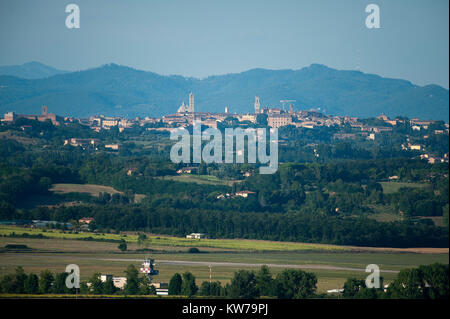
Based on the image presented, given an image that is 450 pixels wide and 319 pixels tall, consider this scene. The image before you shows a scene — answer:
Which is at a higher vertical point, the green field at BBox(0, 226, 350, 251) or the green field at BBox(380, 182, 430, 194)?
the green field at BBox(380, 182, 430, 194)

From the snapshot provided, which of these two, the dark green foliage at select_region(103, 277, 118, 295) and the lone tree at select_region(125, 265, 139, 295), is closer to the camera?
the dark green foliage at select_region(103, 277, 118, 295)

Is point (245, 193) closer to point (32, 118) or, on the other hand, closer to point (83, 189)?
point (83, 189)

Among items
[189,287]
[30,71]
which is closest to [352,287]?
[189,287]
